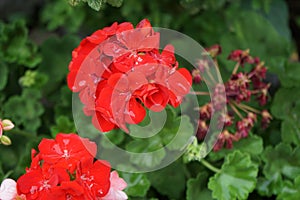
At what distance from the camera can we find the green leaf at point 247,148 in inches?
73.9

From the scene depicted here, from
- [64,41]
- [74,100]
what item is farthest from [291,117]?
[64,41]

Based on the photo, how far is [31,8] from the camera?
3170 mm

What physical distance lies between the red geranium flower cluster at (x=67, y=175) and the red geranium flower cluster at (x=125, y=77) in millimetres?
90

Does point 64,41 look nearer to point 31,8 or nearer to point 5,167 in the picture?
point 5,167

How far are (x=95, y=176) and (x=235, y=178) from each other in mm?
533

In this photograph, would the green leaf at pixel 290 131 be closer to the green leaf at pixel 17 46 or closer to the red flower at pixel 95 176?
the red flower at pixel 95 176

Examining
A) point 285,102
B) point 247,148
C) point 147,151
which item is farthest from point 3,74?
point 285,102

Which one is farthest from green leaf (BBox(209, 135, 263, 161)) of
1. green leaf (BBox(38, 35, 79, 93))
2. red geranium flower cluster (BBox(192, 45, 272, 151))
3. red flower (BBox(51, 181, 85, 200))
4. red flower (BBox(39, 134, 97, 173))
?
green leaf (BBox(38, 35, 79, 93))

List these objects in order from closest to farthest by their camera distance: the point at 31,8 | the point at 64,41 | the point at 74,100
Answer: the point at 74,100 < the point at 64,41 < the point at 31,8

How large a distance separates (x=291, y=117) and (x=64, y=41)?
92 cm

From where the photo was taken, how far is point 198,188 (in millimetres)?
1896

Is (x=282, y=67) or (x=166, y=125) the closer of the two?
(x=166, y=125)

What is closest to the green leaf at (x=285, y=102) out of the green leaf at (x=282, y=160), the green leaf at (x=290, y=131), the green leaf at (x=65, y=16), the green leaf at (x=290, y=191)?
the green leaf at (x=290, y=131)

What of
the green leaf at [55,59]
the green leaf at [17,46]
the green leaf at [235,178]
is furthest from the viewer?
the green leaf at [55,59]
